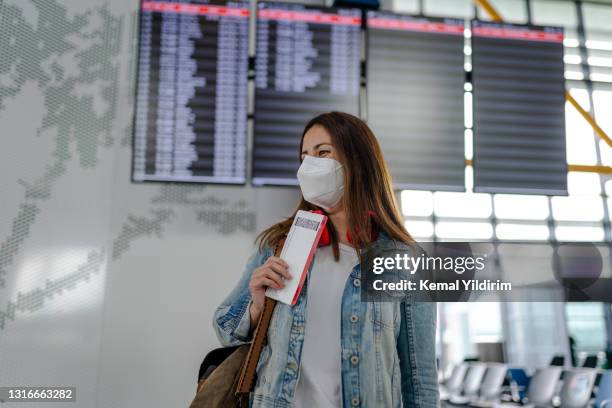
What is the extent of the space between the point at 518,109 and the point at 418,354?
1290 millimetres

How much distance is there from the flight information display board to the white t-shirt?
2.83 ft

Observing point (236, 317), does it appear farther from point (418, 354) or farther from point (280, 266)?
point (418, 354)

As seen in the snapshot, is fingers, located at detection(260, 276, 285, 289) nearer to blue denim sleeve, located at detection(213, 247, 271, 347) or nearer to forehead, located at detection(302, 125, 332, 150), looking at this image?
blue denim sleeve, located at detection(213, 247, 271, 347)

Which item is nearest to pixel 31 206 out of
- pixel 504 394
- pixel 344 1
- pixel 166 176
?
pixel 166 176

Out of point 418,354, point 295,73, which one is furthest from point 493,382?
point 418,354

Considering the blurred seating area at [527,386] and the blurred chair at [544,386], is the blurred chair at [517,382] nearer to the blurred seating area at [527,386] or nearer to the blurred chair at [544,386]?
the blurred seating area at [527,386]

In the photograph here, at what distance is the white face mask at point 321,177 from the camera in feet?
3.92

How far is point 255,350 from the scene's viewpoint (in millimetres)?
1068

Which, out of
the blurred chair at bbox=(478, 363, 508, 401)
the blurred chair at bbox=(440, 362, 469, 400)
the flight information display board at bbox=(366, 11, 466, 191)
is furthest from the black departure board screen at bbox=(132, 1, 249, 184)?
the blurred chair at bbox=(440, 362, 469, 400)

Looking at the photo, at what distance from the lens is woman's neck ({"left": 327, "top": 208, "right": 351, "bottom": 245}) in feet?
3.92

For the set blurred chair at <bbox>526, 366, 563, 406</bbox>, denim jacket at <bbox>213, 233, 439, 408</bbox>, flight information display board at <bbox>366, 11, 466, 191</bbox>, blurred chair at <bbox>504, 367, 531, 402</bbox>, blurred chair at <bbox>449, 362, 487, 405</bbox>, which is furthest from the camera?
blurred chair at <bbox>449, 362, 487, 405</bbox>

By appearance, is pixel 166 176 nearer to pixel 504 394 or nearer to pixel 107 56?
pixel 107 56

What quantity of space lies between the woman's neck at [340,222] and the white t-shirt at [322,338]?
6 cm

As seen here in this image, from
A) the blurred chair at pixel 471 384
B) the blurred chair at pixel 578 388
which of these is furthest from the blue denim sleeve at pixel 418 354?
the blurred chair at pixel 471 384
